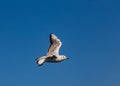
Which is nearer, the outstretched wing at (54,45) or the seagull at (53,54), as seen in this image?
the seagull at (53,54)

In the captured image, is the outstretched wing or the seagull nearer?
the seagull

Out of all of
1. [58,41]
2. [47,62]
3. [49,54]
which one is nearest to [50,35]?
[58,41]

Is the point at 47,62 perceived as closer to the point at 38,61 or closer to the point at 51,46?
the point at 38,61

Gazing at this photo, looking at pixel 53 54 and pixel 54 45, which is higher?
pixel 54 45

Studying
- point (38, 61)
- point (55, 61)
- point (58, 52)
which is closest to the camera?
point (38, 61)

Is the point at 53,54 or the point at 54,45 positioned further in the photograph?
the point at 54,45

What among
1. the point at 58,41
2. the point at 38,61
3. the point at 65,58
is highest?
the point at 58,41
